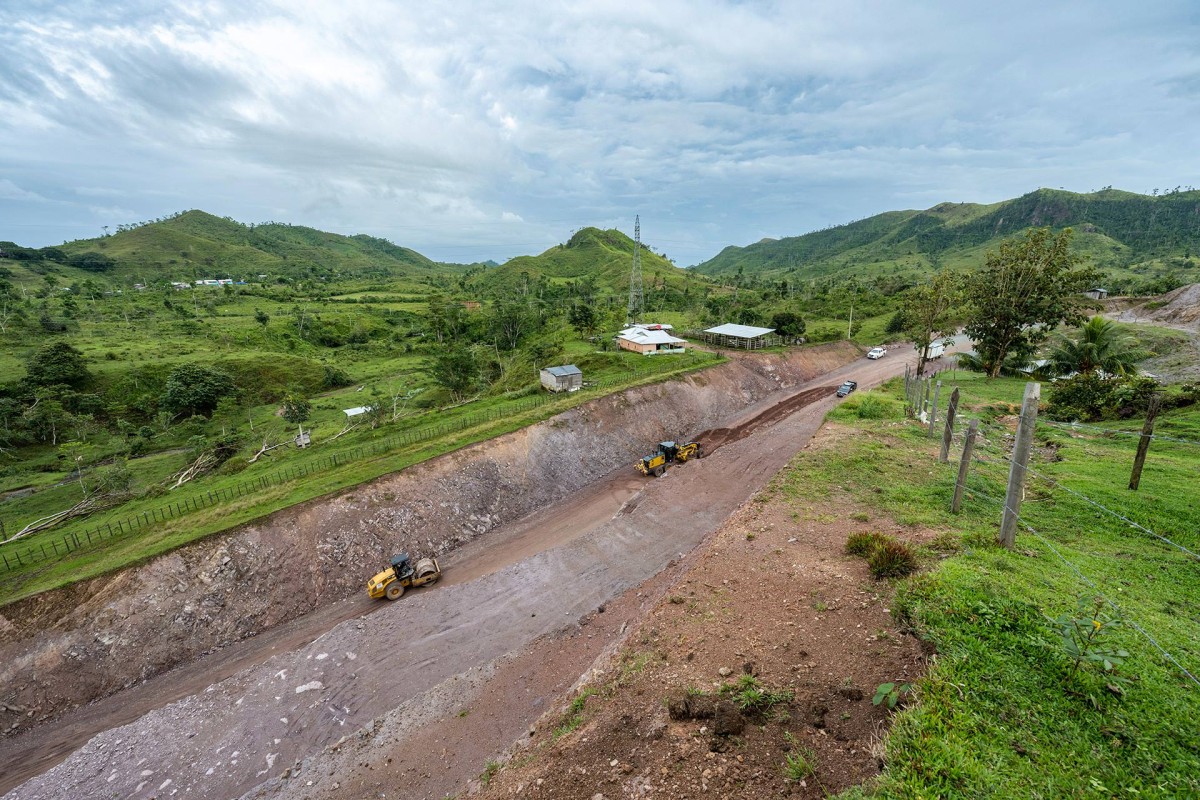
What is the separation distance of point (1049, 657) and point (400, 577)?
2085cm

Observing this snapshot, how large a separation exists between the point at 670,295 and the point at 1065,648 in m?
107

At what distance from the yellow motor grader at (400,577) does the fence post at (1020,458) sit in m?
20.7

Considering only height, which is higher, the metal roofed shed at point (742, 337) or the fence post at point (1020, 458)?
the fence post at point (1020, 458)

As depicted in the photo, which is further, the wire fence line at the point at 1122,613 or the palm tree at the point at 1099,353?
the palm tree at the point at 1099,353

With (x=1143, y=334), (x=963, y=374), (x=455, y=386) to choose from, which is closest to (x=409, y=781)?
(x=455, y=386)

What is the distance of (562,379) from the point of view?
41.1m

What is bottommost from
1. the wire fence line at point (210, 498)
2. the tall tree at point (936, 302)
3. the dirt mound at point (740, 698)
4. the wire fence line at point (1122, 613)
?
the wire fence line at point (210, 498)

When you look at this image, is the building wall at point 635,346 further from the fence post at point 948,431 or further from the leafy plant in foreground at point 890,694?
the leafy plant in foreground at point 890,694

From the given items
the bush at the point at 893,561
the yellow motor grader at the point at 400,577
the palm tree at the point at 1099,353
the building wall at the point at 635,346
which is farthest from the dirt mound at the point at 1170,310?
the yellow motor grader at the point at 400,577

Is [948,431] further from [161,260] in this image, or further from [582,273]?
[161,260]

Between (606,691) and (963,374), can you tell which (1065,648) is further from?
(963,374)

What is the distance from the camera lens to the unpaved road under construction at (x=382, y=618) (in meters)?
14.2

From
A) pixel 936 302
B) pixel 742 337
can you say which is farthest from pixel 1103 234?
pixel 742 337

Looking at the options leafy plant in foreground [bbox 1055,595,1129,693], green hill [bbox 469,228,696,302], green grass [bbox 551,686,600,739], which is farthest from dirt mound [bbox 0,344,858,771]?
green hill [bbox 469,228,696,302]
